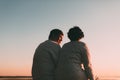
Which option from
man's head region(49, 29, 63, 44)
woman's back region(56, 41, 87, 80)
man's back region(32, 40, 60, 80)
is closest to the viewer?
woman's back region(56, 41, 87, 80)

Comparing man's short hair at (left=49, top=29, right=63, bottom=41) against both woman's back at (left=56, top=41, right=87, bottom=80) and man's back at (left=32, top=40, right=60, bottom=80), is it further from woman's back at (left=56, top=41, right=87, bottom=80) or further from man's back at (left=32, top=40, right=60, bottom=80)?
woman's back at (left=56, top=41, right=87, bottom=80)

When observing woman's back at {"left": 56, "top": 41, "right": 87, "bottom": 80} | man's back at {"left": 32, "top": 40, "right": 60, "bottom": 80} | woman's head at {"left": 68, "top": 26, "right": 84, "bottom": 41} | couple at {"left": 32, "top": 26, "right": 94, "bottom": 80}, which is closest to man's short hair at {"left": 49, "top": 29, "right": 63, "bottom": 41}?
couple at {"left": 32, "top": 26, "right": 94, "bottom": 80}

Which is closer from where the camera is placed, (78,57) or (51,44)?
(78,57)

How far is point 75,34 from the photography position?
20.4 ft

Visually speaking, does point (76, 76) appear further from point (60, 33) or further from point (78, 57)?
point (60, 33)

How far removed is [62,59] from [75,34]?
0.60 m

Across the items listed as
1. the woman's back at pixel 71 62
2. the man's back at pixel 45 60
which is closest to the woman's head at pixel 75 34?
the woman's back at pixel 71 62

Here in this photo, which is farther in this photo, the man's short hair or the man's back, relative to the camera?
the man's short hair

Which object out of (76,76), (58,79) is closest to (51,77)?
(58,79)

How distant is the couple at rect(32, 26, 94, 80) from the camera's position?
19.3 ft

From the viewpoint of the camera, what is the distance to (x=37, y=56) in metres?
6.40

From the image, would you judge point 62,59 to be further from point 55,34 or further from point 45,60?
point 55,34

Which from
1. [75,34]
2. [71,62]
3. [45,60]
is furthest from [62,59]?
[75,34]

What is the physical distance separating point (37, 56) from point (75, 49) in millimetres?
880
